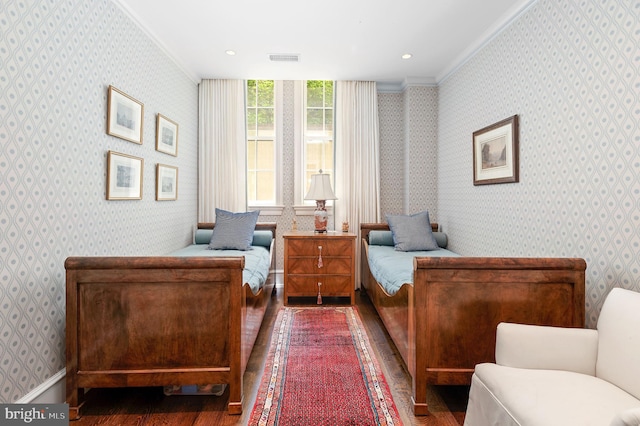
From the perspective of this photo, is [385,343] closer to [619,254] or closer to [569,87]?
[619,254]

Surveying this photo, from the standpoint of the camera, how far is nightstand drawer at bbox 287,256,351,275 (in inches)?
147

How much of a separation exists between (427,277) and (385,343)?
1.18 metres

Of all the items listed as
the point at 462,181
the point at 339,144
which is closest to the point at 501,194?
the point at 462,181

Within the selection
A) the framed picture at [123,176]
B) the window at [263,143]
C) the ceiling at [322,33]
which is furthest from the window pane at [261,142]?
the framed picture at [123,176]

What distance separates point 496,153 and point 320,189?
1.85 meters

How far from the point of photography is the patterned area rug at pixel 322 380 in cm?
179

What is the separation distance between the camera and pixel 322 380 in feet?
7.03

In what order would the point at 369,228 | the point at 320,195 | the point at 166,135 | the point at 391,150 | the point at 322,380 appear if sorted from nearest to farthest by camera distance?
the point at 322,380
the point at 166,135
the point at 320,195
the point at 369,228
the point at 391,150

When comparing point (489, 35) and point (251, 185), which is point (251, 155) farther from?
point (489, 35)

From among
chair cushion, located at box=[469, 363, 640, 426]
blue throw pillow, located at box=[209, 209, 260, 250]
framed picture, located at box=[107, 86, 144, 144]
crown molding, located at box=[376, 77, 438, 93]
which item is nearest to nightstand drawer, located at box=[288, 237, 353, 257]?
blue throw pillow, located at box=[209, 209, 260, 250]

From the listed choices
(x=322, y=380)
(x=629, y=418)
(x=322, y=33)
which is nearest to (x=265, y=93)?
(x=322, y=33)

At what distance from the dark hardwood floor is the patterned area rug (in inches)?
2.7

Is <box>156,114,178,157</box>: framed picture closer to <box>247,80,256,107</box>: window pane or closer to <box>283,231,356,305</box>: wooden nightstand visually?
<box>247,80,256,107</box>: window pane

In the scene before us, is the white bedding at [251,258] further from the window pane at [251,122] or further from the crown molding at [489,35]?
the crown molding at [489,35]
